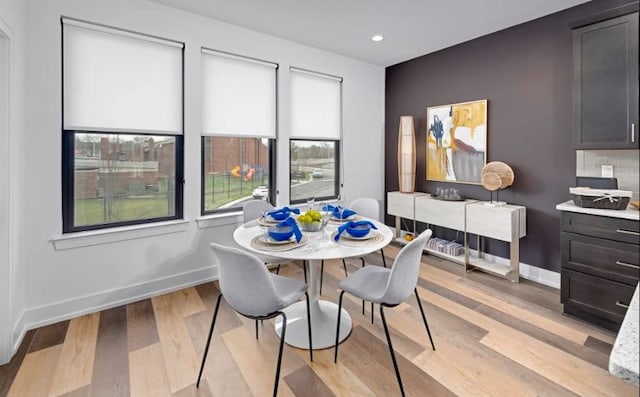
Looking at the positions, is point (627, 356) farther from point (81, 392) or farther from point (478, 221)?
point (478, 221)

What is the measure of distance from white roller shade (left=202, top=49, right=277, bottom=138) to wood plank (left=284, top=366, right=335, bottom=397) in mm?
2270

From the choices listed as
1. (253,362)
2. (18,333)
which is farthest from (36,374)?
(253,362)

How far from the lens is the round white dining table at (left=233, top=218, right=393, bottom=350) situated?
5.91 ft

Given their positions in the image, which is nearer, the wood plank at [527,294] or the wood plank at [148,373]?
the wood plank at [148,373]

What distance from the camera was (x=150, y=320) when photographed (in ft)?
7.98

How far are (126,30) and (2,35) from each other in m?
0.89

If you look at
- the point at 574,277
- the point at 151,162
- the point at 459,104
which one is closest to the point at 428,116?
the point at 459,104

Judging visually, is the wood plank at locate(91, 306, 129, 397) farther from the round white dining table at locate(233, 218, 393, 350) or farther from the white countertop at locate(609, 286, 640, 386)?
the white countertop at locate(609, 286, 640, 386)

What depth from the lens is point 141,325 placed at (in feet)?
7.74

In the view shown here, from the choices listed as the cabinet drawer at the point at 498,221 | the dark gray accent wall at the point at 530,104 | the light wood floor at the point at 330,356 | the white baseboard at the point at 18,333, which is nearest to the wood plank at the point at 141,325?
the light wood floor at the point at 330,356

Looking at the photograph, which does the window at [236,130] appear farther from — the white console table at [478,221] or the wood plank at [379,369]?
the wood plank at [379,369]

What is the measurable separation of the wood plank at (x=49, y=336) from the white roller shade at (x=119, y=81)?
4.81ft

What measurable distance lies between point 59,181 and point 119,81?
899 mm

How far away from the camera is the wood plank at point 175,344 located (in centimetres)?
183
